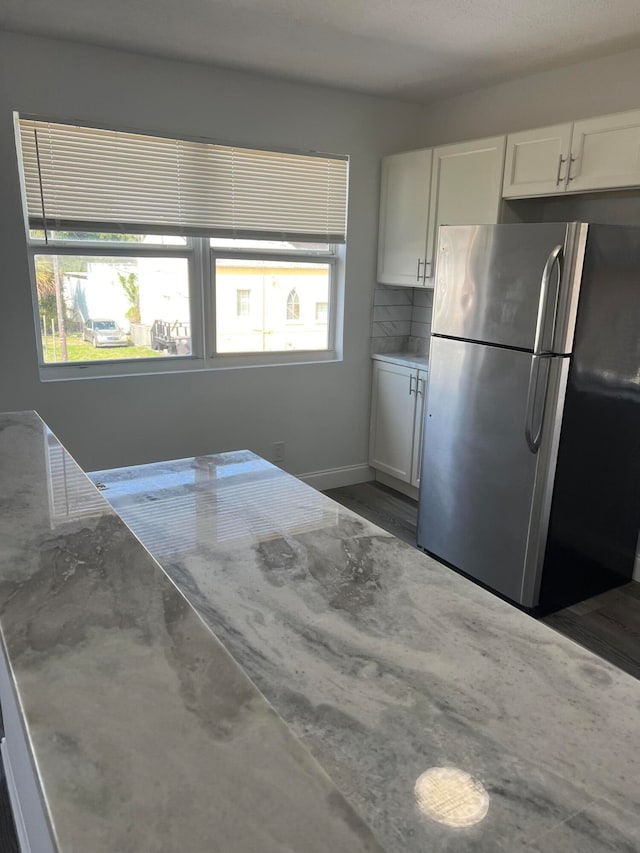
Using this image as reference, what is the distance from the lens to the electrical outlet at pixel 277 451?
392cm

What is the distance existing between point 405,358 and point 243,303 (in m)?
1.05

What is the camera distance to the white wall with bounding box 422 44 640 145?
290 centimetres

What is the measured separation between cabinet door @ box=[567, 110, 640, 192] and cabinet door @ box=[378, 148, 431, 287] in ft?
3.19

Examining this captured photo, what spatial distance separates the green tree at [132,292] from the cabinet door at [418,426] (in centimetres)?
163

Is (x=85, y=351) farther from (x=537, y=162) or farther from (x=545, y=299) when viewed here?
(x=537, y=162)

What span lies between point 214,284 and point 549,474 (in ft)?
6.81

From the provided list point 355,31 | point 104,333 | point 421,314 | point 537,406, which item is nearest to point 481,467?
point 537,406

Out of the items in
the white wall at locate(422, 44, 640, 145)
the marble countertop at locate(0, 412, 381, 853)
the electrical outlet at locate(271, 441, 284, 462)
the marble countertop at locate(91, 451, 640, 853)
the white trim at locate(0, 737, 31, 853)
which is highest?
the white wall at locate(422, 44, 640, 145)

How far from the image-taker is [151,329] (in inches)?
137

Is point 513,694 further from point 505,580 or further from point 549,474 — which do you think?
point 505,580

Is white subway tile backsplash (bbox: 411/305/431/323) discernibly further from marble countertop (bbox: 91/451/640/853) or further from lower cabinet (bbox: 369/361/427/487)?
marble countertop (bbox: 91/451/640/853)

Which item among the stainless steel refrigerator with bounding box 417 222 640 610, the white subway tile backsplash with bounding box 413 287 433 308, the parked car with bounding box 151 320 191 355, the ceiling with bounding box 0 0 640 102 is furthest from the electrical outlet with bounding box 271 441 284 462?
the ceiling with bounding box 0 0 640 102

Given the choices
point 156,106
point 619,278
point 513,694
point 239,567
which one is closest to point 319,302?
point 156,106

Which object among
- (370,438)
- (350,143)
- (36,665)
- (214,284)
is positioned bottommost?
(370,438)
